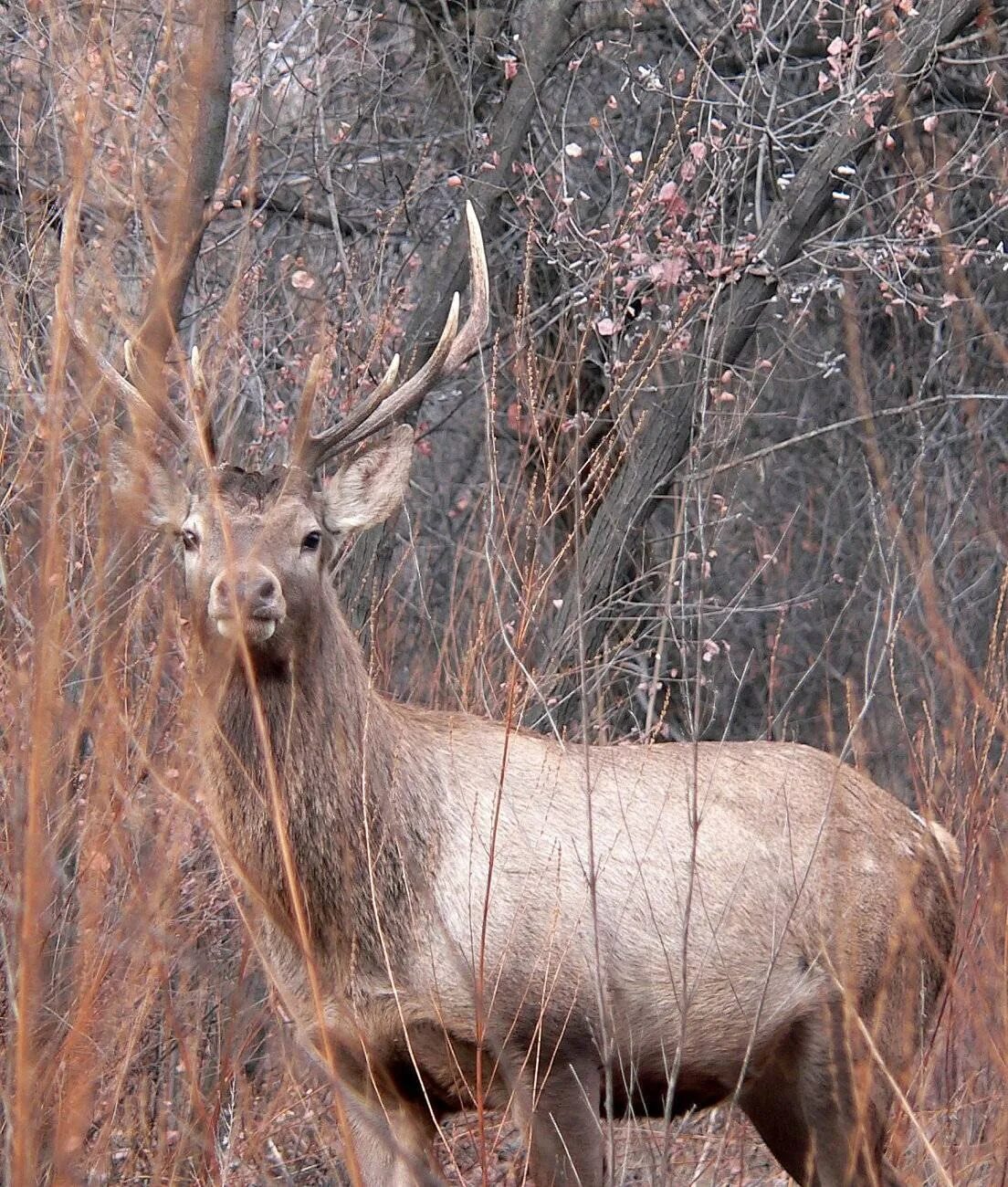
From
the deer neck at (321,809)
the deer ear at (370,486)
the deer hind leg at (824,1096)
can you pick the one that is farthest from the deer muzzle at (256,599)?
the deer hind leg at (824,1096)

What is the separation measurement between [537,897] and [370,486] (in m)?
1.22

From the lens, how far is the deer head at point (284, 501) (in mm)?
3957

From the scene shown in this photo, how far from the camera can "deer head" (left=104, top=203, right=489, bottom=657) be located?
13.0 ft

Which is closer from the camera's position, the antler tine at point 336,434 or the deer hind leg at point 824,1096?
the antler tine at point 336,434

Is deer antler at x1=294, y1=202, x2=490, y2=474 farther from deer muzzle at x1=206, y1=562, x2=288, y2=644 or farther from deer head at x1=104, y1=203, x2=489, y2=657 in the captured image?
deer muzzle at x1=206, y1=562, x2=288, y2=644

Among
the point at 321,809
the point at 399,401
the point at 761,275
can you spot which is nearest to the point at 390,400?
the point at 399,401

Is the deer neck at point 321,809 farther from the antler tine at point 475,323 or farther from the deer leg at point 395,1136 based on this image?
the antler tine at point 475,323

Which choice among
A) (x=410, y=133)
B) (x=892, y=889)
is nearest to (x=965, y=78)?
(x=410, y=133)

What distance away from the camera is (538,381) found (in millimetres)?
5703

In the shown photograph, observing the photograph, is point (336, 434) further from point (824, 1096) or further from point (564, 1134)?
point (824, 1096)

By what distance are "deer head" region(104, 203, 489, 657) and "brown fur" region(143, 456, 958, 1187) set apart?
0.5 inches

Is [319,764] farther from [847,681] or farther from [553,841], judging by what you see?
[847,681]

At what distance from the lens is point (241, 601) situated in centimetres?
389

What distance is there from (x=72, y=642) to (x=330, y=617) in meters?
0.69
